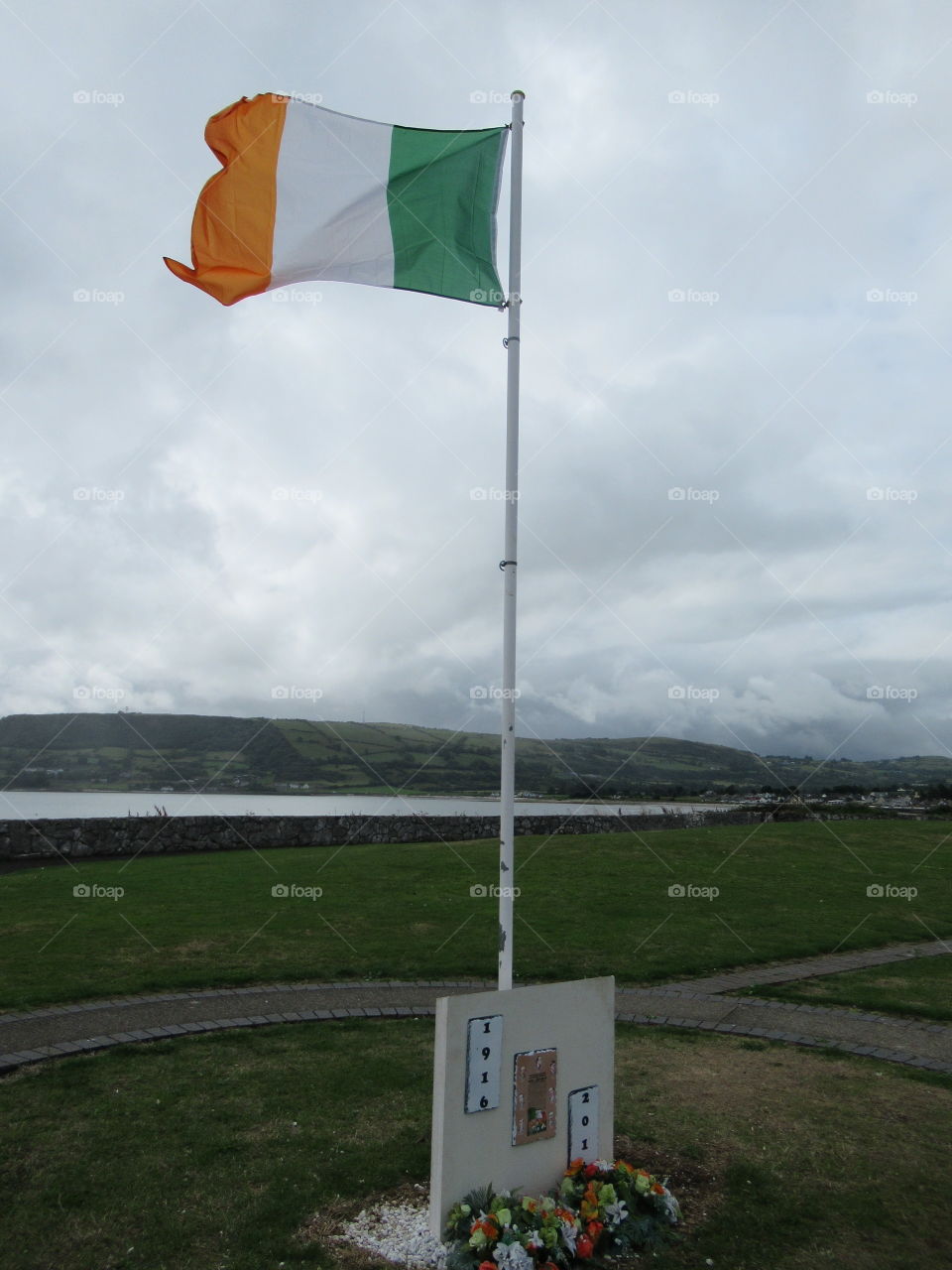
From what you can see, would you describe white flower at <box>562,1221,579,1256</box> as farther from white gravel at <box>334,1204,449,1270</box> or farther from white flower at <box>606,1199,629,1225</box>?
white gravel at <box>334,1204,449,1270</box>

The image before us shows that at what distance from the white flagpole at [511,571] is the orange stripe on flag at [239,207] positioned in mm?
1657

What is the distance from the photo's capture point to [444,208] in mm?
6047

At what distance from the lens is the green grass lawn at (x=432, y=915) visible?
957 cm

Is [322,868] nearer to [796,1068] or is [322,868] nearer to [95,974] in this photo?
[95,974]

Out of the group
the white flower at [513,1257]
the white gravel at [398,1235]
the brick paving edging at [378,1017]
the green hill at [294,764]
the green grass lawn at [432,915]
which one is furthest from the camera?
the green hill at [294,764]

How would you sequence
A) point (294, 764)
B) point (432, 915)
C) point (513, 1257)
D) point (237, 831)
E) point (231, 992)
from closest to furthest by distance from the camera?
point (513, 1257) → point (231, 992) → point (432, 915) → point (237, 831) → point (294, 764)

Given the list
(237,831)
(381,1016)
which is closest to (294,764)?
(237,831)

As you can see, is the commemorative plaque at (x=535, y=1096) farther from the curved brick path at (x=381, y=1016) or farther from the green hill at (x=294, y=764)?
the green hill at (x=294, y=764)

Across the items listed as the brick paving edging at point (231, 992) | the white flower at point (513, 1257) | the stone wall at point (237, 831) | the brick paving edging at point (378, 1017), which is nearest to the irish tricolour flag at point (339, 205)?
the white flower at point (513, 1257)

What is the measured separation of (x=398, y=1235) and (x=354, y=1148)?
3.28 ft

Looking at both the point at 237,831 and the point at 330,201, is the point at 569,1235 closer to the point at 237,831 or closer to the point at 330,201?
the point at 330,201

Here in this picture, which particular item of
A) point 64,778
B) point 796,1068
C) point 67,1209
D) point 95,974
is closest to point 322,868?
point 95,974

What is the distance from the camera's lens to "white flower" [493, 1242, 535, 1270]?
13.0ft

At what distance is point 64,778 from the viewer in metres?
55.7
